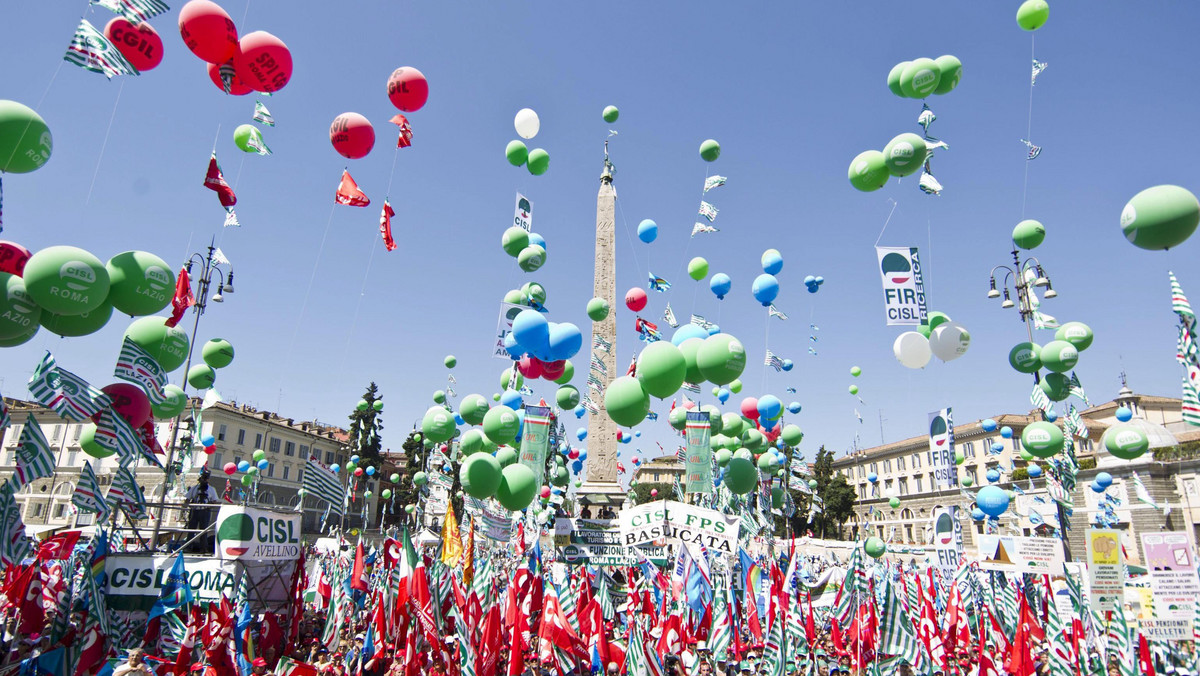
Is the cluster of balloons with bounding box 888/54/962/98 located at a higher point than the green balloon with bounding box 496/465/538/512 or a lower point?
higher

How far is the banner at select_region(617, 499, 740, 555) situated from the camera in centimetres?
955

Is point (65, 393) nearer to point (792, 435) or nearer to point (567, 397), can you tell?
point (567, 397)

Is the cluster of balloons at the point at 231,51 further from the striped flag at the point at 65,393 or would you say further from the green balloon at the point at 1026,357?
the green balloon at the point at 1026,357

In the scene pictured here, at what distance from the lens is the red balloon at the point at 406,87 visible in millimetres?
9523

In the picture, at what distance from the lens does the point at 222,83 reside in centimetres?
780

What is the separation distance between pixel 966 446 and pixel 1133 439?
49.9 meters

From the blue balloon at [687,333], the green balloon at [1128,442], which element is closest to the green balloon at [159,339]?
the blue balloon at [687,333]

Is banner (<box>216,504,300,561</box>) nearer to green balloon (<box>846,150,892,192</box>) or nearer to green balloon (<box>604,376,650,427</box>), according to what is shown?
green balloon (<box>604,376,650,427</box>)

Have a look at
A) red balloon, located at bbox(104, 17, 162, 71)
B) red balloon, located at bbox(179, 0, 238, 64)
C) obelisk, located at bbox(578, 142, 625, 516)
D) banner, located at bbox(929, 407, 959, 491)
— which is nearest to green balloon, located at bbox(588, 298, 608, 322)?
banner, located at bbox(929, 407, 959, 491)

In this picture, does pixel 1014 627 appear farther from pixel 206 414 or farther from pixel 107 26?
A: pixel 206 414

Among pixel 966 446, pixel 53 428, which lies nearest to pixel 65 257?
pixel 53 428

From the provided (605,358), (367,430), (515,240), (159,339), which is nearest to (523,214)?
(515,240)

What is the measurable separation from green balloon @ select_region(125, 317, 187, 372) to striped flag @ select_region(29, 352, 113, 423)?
89 cm

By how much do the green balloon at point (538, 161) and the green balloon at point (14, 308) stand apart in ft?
28.3
